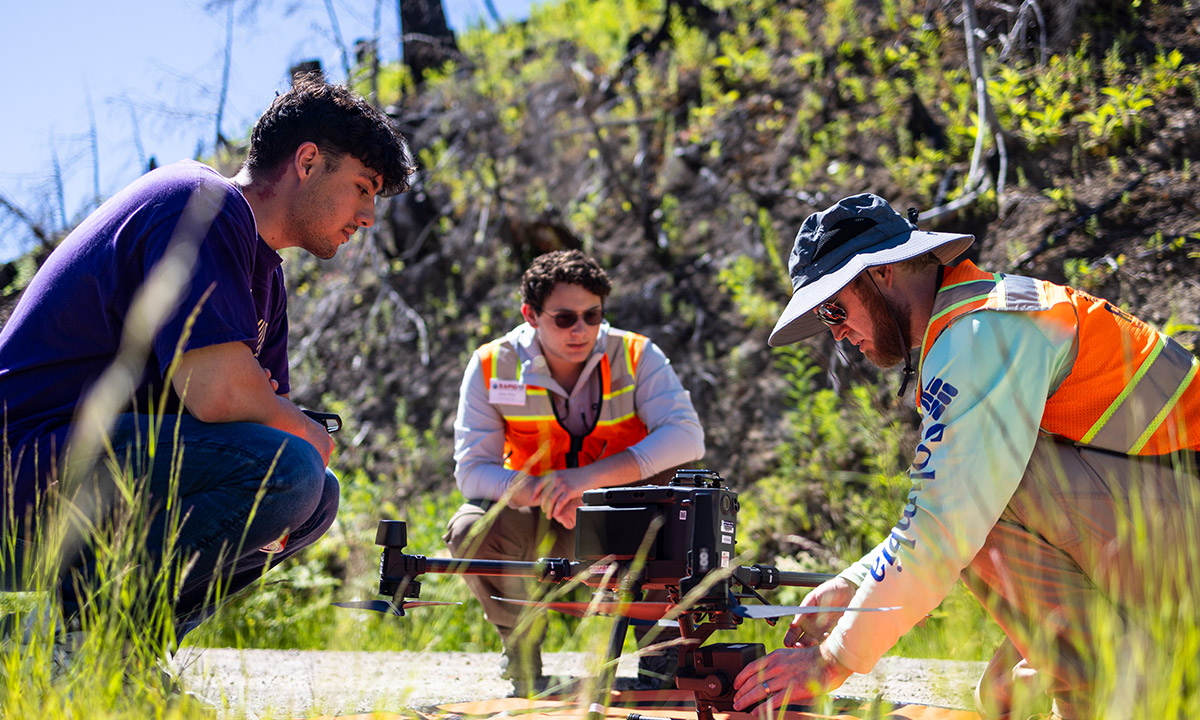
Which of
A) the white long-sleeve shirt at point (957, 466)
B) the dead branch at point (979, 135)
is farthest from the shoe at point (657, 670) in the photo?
the dead branch at point (979, 135)

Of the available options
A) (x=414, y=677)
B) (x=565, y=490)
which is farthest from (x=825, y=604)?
(x=565, y=490)

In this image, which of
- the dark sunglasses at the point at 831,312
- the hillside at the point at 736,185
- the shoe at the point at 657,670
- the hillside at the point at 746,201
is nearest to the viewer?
the dark sunglasses at the point at 831,312

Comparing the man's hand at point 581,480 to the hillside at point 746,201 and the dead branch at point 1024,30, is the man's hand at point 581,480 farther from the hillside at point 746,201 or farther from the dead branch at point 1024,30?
the dead branch at point 1024,30

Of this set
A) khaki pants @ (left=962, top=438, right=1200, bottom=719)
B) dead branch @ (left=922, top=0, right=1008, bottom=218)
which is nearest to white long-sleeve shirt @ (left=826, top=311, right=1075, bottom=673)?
khaki pants @ (left=962, top=438, right=1200, bottom=719)

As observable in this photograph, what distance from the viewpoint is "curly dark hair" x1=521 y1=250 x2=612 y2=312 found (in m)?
3.56

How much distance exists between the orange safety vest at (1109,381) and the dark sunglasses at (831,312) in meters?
0.21

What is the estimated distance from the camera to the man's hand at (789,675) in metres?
1.71

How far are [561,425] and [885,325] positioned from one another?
1.84 meters

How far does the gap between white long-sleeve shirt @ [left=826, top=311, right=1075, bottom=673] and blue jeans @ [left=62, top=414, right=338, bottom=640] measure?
132 cm

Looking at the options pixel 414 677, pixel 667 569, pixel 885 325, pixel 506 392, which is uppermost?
pixel 885 325

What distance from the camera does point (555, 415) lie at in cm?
363

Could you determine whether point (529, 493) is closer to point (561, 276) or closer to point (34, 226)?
point (561, 276)

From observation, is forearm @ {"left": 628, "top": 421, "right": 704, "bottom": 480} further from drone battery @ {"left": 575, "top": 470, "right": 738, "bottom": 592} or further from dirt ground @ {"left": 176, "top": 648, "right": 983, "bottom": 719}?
drone battery @ {"left": 575, "top": 470, "right": 738, "bottom": 592}

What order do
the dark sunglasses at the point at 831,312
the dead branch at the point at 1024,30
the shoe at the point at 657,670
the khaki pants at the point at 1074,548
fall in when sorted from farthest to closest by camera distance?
the dead branch at the point at 1024,30 → the shoe at the point at 657,670 → the dark sunglasses at the point at 831,312 → the khaki pants at the point at 1074,548
